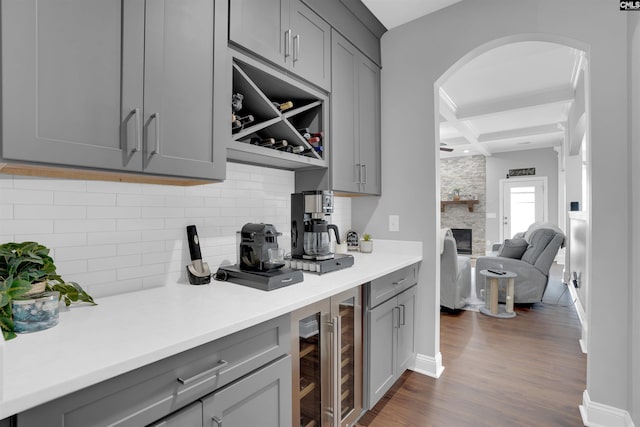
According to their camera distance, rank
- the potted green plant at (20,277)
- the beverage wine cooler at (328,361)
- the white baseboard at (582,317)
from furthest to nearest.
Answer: the white baseboard at (582,317) → the beverage wine cooler at (328,361) → the potted green plant at (20,277)

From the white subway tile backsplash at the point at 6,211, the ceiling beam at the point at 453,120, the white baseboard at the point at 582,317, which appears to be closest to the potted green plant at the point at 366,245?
the white baseboard at the point at 582,317

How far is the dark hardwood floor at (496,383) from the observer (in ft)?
6.39

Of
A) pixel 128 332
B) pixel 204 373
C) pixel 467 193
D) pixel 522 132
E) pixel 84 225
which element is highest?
pixel 522 132

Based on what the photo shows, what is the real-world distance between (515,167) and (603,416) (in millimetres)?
7717

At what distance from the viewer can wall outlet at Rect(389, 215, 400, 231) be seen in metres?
2.62

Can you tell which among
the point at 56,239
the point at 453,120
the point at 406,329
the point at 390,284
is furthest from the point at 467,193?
the point at 56,239

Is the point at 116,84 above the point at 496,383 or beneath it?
above

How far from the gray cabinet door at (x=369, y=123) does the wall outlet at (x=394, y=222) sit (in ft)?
0.81

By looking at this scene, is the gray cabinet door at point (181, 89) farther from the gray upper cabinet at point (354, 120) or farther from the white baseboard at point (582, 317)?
the white baseboard at point (582, 317)

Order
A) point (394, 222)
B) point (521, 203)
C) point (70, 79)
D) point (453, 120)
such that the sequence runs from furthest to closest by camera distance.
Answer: point (521, 203) < point (453, 120) < point (394, 222) < point (70, 79)

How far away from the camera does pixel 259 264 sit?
1552mm

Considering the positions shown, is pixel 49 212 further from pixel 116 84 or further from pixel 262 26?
pixel 262 26

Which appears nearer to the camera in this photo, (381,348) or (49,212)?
(49,212)

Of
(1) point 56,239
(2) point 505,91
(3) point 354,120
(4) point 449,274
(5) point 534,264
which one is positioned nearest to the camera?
(1) point 56,239
